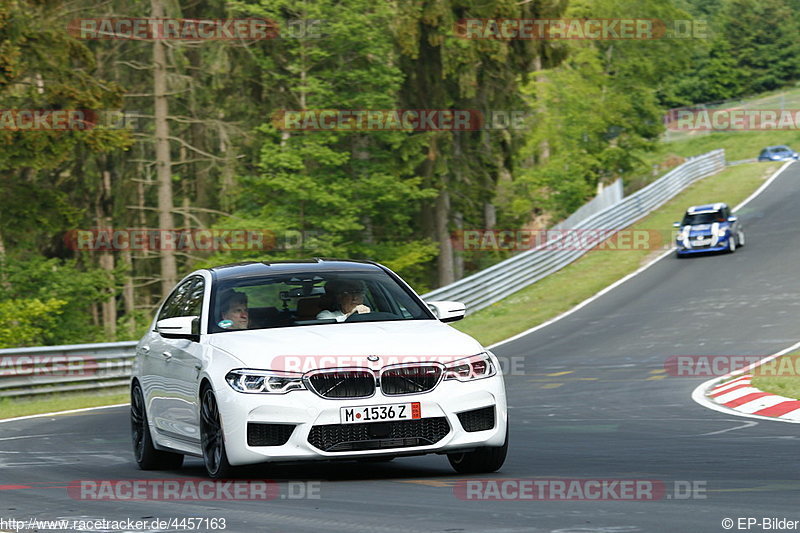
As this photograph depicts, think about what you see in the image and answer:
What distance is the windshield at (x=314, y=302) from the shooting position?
367 inches

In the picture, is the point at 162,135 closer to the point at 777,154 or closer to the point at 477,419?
the point at 477,419

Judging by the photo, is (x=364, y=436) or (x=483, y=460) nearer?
(x=364, y=436)

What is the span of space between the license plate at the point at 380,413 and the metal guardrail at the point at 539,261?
20730 mm

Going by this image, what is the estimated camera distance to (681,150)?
95938 mm

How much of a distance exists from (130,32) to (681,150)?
212 ft

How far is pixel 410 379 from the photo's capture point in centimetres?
833

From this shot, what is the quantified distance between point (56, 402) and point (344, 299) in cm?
1290

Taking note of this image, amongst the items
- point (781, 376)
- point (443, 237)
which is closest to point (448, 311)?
point (781, 376)

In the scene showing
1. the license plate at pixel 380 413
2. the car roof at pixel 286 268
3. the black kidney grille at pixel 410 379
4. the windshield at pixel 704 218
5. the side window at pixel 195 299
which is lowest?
the windshield at pixel 704 218

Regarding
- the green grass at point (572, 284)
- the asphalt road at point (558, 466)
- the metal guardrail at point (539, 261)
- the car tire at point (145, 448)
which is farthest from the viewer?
the metal guardrail at point (539, 261)

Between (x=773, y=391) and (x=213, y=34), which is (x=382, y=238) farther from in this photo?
(x=773, y=391)

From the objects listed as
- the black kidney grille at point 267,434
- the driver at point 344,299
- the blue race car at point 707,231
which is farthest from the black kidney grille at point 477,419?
the blue race car at point 707,231

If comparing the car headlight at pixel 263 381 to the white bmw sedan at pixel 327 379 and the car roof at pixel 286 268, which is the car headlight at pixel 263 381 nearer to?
the white bmw sedan at pixel 327 379

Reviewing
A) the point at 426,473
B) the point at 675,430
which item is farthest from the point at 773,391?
the point at 426,473
